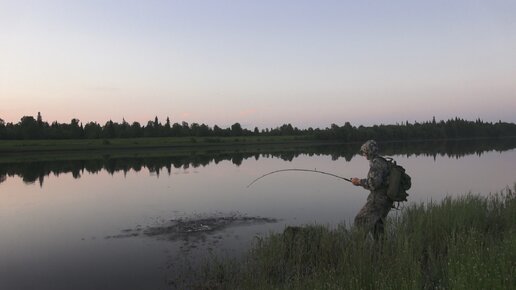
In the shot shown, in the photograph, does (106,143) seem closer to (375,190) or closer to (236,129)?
(236,129)

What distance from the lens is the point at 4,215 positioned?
1936cm

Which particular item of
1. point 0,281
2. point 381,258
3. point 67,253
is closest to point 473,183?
point 381,258

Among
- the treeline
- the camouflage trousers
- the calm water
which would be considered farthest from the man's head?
the treeline

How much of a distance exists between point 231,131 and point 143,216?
140 m

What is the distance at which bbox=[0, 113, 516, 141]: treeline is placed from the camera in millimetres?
110562

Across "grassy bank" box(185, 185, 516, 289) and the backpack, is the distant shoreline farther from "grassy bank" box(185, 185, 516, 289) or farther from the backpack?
the backpack

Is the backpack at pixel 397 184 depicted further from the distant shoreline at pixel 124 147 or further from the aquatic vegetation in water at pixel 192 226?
the distant shoreline at pixel 124 147

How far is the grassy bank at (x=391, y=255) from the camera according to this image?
17.6ft

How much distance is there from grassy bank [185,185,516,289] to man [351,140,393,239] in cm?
37

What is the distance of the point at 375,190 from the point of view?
326 inches

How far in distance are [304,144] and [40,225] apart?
119m

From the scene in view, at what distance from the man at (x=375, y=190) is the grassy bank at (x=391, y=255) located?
0.37 meters

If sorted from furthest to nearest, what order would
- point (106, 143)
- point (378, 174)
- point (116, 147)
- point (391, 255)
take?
point (106, 143) → point (116, 147) → point (378, 174) → point (391, 255)

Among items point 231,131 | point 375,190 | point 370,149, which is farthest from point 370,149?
point 231,131
